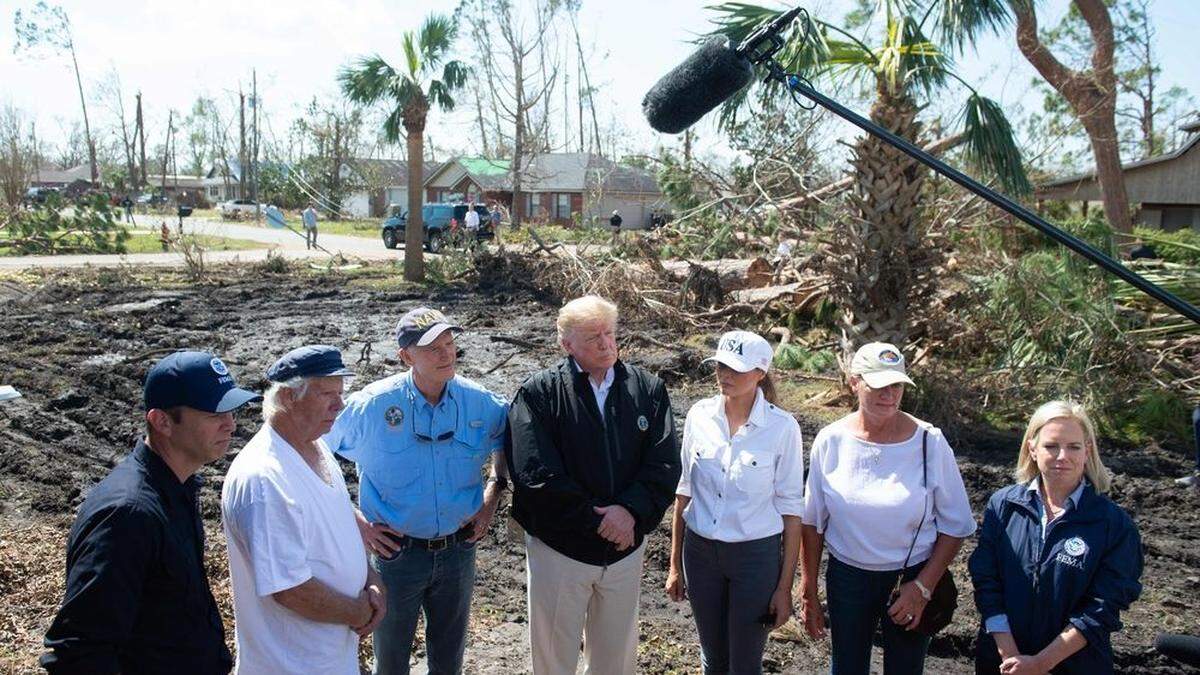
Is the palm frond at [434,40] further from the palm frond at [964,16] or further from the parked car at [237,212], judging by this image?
the parked car at [237,212]

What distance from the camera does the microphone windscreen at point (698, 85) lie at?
9.89 ft

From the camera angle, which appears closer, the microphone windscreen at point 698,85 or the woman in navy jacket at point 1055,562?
the woman in navy jacket at point 1055,562

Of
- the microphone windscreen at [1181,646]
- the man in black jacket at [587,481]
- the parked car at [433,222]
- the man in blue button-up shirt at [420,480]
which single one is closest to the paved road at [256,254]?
the parked car at [433,222]

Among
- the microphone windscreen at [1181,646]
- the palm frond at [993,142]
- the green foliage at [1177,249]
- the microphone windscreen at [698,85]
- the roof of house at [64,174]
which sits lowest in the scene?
the microphone windscreen at [1181,646]

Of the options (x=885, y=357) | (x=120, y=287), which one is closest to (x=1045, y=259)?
(x=885, y=357)

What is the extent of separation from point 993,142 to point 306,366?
7568 millimetres

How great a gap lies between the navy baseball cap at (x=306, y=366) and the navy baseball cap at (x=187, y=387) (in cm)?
22

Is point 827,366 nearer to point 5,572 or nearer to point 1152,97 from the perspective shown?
point 5,572

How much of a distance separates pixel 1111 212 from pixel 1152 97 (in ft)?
83.3

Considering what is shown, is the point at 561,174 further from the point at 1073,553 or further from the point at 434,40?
the point at 1073,553

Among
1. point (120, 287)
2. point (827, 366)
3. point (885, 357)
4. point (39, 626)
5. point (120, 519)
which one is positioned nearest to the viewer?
point (120, 519)

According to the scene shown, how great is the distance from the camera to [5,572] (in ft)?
15.8

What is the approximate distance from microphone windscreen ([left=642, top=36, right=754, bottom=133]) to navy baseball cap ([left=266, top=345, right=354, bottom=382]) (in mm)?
1446

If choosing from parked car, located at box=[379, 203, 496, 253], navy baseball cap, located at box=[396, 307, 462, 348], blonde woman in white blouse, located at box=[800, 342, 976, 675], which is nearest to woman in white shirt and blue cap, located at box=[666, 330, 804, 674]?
blonde woman in white blouse, located at box=[800, 342, 976, 675]
